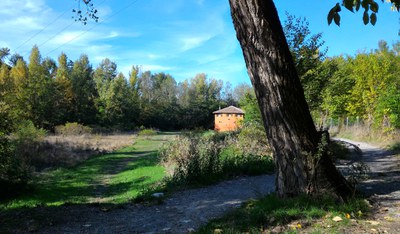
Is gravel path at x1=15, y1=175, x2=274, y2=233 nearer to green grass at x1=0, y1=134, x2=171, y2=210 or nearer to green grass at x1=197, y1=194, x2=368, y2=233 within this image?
green grass at x1=197, y1=194, x2=368, y2=233

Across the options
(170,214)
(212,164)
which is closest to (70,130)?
(212,164)

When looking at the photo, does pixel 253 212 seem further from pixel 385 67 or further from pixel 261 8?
pixel 385 67

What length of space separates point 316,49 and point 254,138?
15.4 ft

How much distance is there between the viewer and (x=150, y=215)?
6.65 meters

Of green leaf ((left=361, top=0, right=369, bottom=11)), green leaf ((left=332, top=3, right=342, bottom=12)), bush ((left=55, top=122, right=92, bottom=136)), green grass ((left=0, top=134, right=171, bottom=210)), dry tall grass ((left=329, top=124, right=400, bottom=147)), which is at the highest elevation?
green leaf ((left=361, top=0, right=369, bottom=11))

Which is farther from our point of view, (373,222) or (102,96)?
(102,96)

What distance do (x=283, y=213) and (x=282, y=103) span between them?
1598 mm

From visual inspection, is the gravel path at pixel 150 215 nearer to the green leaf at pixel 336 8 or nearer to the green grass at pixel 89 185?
the green grass at pixel 89 185

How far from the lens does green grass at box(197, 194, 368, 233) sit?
4.59 meters

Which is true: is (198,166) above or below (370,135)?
below

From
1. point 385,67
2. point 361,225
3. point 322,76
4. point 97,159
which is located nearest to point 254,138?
point 322,76

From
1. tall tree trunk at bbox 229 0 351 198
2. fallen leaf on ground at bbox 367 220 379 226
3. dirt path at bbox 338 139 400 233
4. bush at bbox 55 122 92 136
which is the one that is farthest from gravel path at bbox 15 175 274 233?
bush at bbox 55 122 92 136

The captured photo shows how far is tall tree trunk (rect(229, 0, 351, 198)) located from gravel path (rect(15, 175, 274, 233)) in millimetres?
1548

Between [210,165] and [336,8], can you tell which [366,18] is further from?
[210,165]
